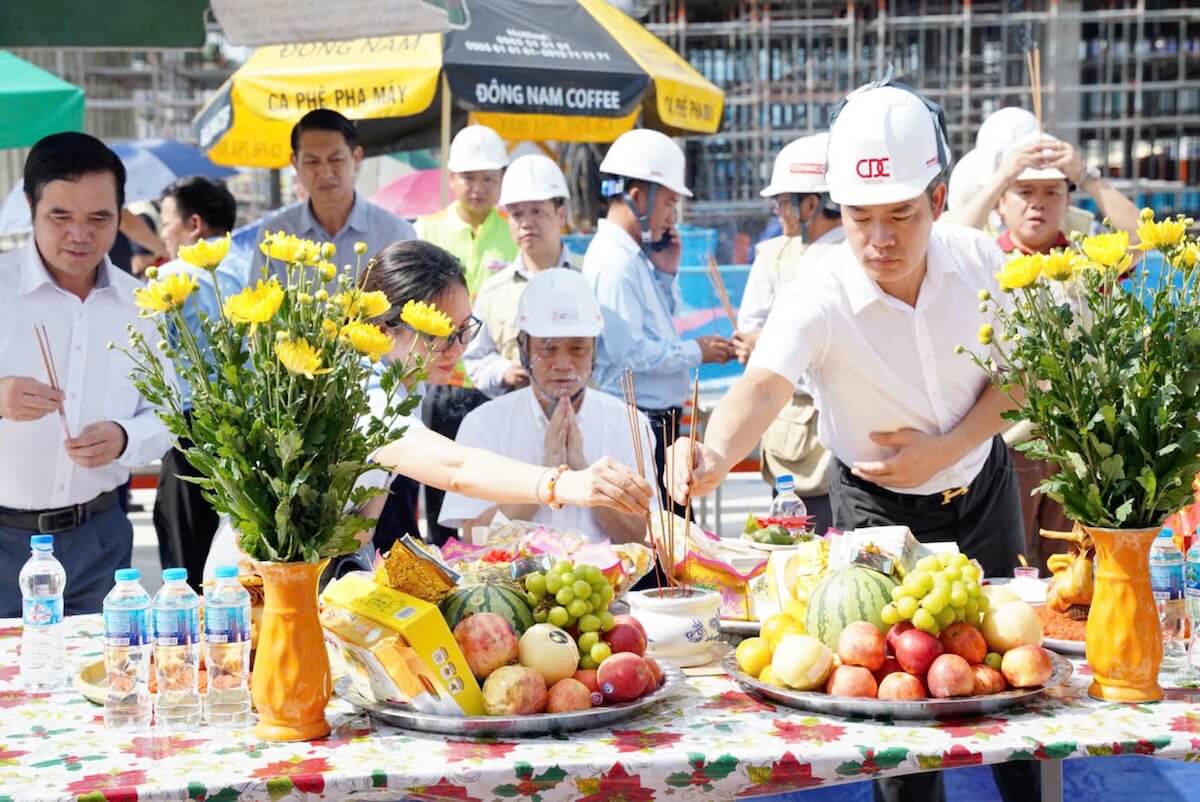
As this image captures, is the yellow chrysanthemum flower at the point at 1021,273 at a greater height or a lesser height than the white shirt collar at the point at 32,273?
lesser

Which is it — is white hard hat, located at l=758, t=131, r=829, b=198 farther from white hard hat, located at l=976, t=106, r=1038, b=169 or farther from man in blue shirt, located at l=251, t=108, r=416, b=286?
man in blue shirt, located at l=251, t=108, r=416, b=286

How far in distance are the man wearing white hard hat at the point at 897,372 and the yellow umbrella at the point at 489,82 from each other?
4.31m

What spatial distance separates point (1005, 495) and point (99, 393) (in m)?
2.32

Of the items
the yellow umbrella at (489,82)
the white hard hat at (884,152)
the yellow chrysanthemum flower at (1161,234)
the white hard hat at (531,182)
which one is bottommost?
the yellow chrysanthemum flower at (1161,234)

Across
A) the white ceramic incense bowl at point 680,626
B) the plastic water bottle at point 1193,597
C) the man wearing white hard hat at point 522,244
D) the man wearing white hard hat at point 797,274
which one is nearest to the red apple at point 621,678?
the white ceramic incense bowl at point 680,626

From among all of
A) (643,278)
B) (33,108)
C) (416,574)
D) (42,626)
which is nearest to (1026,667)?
(416,574)

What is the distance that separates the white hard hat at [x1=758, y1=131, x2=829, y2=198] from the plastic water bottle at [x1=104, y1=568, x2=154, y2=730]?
337 centimetres

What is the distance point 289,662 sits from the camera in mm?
2125

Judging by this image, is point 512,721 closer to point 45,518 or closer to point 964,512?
point 964,512

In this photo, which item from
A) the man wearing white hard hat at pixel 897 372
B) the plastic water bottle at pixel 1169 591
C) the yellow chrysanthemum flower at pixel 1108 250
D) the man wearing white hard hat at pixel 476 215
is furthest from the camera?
the man wearing white hard hat at pixel 476 215

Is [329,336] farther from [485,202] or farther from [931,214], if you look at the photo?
[485,202]

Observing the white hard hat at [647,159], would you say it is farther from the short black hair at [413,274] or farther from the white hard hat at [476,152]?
the short black hair at [413,274]

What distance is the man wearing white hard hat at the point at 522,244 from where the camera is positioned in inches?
228

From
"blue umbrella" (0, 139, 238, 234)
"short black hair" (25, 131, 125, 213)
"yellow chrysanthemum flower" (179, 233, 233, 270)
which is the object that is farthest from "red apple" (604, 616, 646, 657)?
"blue umbrella" (0, 139, 238, 234)
